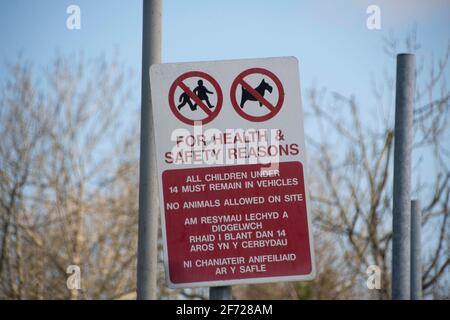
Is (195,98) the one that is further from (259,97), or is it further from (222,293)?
(222,293)

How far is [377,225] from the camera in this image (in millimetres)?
22375

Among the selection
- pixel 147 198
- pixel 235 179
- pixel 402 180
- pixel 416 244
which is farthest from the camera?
pixel 416 244

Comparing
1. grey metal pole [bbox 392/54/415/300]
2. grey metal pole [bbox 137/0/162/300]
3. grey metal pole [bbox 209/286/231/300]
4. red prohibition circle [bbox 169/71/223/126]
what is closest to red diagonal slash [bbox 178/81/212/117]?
red prohibition circle [bbox 169/71/223/126]

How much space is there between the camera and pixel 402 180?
8227mm

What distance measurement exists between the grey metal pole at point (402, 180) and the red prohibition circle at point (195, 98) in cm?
336

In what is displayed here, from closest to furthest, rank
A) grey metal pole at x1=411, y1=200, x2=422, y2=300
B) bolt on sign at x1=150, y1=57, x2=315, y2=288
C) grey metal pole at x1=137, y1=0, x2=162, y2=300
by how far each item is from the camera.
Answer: bolt on sign at x1=150, y1=57, x2=315, y2=288, grey metal pole at x1=137, y1=0, x2=162, y2=300, grey metal pole at x1=411, y1=200, x2=422, y2=300

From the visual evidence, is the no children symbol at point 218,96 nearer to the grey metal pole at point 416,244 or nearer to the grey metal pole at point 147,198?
the grey metal pole at point 147,198

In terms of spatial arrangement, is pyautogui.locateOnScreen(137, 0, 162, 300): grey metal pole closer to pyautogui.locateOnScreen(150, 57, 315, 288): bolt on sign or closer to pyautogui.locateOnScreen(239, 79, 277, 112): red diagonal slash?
pyautogui.locateOnScreen(150, 57, 315, 288): bolt on sign

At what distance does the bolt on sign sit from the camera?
17.0 feet

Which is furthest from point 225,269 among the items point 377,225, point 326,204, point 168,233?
point 326,204

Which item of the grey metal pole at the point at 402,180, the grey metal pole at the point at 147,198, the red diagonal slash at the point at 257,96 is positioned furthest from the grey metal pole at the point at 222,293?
the grey metal pole at the point at 402,180

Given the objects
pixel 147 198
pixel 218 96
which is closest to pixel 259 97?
pixel 218 96

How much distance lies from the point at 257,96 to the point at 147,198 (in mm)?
1972
